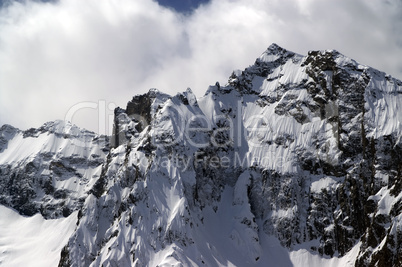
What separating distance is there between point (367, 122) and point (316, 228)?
1604 inches

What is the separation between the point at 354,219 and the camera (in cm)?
18075

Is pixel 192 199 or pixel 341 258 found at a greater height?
pixel 192 199

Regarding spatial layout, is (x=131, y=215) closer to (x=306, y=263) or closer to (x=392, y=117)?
(x=306, y=263)

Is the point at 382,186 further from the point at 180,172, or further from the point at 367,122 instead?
the point at 180,172

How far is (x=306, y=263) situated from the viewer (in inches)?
7106

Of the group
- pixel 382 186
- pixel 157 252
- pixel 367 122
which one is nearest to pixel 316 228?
pixel 382 186

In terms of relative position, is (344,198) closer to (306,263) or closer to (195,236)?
(306,263)

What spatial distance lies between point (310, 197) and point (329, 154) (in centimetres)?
1709

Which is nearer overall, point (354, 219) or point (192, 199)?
point (354, 219)

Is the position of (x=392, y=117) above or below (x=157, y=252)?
above

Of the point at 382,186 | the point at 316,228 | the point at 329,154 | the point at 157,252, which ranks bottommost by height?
the point at 157,252

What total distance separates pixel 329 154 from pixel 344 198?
18.2 metres

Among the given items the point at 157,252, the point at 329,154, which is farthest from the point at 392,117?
the point at 157,252

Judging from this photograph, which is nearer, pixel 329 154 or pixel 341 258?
pixel 341 258
